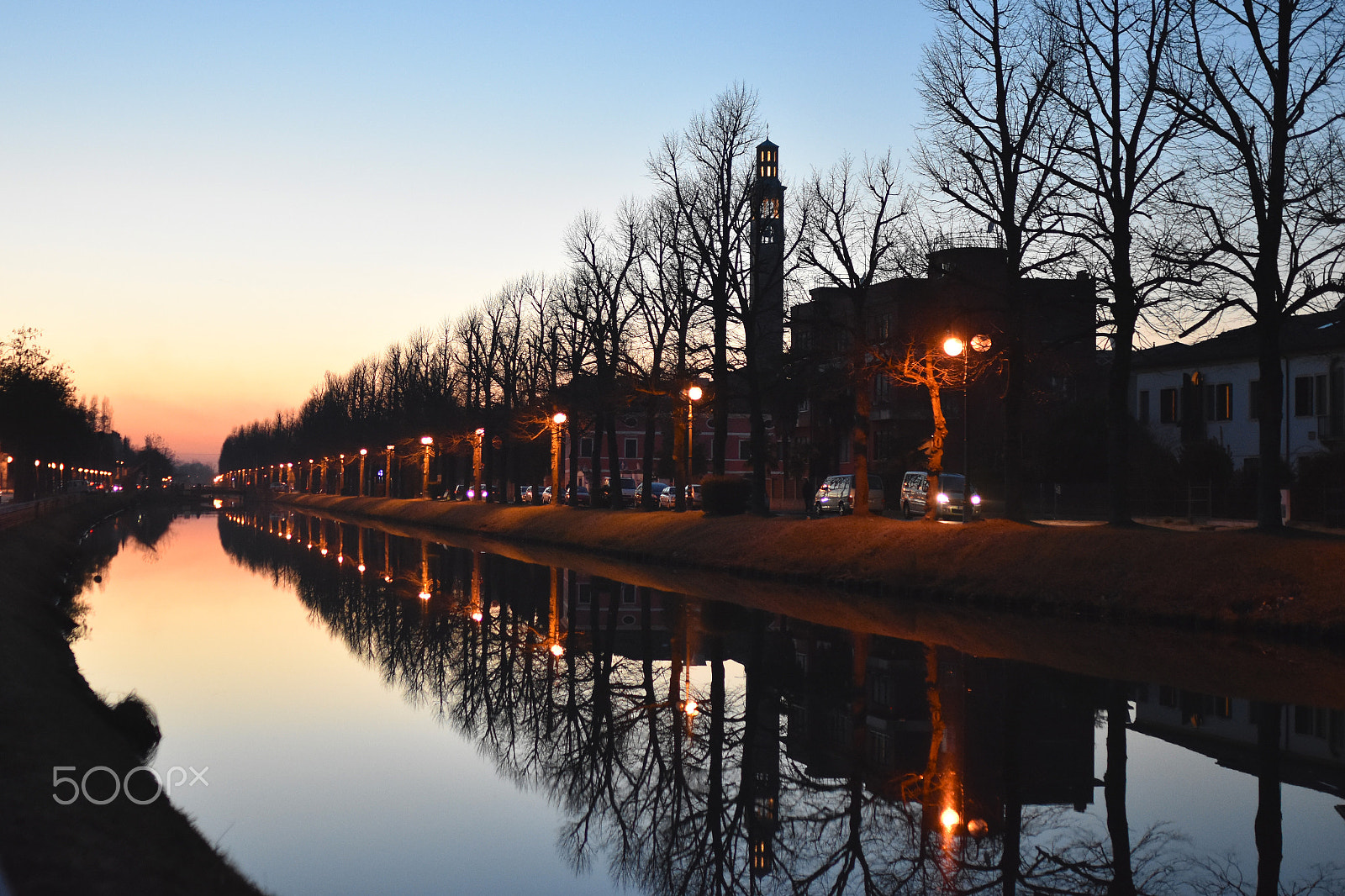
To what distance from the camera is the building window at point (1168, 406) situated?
53781mm

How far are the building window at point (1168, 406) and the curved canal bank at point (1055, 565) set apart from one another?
27.0 metres

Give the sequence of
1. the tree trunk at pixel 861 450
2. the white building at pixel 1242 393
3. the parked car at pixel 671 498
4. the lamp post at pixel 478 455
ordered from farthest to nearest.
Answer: the lamp post at pixel 478 455, the parked car at pixel 671 498, the white building at pixel 1242 393, the tree trunk at pixel 861 450

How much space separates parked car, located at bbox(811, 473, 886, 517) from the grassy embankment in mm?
40507

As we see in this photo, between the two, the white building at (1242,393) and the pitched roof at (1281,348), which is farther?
the white building at (1242,393)

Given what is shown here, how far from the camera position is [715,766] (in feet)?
32.6

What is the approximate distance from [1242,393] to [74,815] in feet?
169

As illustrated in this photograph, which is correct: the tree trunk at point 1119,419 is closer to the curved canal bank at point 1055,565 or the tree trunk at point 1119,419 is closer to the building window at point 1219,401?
the curved canal bank at point 1055,565

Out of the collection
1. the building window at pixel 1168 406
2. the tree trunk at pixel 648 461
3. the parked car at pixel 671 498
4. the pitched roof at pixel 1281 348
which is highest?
Result: the pitched roof at pixel 1281 348

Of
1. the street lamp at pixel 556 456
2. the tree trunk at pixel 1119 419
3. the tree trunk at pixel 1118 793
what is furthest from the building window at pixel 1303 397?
the tree trunk at pixel 1118 793

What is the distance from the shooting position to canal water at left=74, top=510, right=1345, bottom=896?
290 inches
